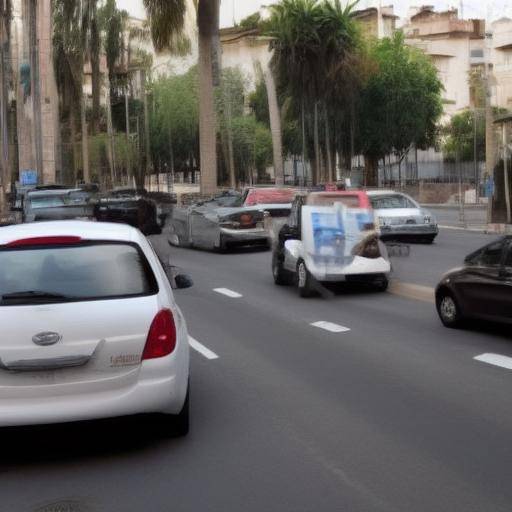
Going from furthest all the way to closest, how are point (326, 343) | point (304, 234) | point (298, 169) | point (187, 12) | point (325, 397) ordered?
point (298, 169)
point (187, 12)
point (304, 234)
point (326, 343)
point (325, 397)

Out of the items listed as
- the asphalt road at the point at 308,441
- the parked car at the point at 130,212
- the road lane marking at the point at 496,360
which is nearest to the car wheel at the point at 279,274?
the asphalt road at the point at 308,441

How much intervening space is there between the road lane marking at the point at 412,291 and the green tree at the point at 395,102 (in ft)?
154

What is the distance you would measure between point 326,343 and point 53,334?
215 inches

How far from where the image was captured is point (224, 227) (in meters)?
25.1

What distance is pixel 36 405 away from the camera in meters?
6.17

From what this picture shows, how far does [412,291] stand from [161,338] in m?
10.3

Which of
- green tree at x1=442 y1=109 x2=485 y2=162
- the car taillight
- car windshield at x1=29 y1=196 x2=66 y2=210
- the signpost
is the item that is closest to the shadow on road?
the car taillight

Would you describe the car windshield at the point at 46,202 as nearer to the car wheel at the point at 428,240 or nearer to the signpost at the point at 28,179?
the car wheel at the point at 428,240

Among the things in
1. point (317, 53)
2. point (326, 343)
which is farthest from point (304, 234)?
point (317, 53)

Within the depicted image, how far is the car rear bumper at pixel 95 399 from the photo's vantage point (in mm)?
6160

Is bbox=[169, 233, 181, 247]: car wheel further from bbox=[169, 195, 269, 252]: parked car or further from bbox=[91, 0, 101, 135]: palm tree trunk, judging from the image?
bbox=[91, 0, 101, 135]: palm tree trunk

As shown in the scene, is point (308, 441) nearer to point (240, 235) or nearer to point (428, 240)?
point (240, 235)

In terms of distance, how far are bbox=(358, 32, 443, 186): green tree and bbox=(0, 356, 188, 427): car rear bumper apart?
2271 inches

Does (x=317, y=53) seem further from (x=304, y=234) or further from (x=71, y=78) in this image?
(x=304, y=234)
